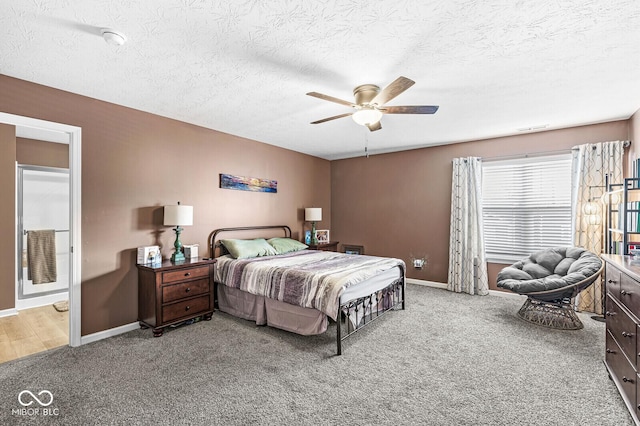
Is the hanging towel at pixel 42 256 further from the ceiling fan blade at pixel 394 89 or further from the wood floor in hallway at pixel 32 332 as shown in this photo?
the ceiling fan blade at pixel 394 89

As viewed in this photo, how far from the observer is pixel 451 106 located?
3523 millimetres

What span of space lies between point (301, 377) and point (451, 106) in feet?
10.7

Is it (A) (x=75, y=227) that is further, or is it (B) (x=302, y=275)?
(B) (x=302, y=275)

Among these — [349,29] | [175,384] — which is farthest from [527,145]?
[175,384]

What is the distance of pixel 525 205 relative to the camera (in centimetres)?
480

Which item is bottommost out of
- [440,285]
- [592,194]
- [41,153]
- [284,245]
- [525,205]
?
[440,285]

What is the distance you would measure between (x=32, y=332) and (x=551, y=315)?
618 centimetres

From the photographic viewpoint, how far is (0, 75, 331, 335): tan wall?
3.18m

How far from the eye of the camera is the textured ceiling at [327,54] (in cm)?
188

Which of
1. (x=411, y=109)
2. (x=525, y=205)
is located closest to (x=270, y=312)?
(x=411, y=109)

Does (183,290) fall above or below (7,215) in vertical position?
below

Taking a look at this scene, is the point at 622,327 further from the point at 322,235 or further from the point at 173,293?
the point at 322,235

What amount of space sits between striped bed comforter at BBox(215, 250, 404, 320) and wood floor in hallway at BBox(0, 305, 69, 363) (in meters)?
1.80

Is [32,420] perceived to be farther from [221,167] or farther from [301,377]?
[221,167]
